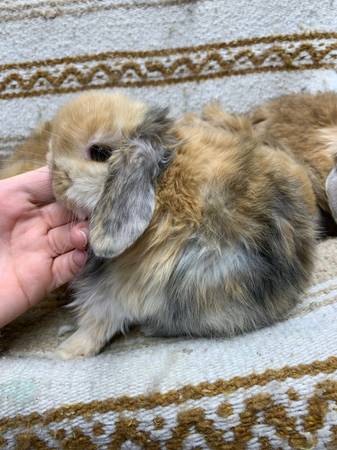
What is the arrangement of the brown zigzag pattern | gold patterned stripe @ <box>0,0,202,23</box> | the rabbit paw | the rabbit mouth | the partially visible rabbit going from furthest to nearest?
1. gold patterned stripe @ <box>0,0,202,23</box>
2. the partially visible rabbit
3. the rabbit paw
4. the rabbit mouth
5. the brown zigzag pattern

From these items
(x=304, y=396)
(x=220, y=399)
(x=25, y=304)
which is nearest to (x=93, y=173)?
(x=25, y=304)

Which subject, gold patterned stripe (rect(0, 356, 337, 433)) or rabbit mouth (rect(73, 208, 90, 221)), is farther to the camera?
rabbit mouth (rect(73, 208, 90, 221))

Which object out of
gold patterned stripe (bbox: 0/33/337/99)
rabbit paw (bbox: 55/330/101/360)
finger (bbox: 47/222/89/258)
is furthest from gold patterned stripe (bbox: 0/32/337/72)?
rabbit paw (bbox: 55/330/101/360)

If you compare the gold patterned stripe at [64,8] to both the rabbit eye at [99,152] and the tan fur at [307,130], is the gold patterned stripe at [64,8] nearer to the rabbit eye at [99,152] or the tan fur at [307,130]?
the tan fur at [307,130]

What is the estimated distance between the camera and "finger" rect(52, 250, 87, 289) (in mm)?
1423

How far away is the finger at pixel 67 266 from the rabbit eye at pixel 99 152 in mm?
290

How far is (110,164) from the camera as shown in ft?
4.15

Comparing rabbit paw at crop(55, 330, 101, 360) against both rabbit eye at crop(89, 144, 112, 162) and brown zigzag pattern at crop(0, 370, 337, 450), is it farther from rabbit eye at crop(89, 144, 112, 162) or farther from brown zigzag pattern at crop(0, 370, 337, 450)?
rabbit eye at crop(89, 144, 112, 162)

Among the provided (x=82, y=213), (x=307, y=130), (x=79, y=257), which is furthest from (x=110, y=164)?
(x=307, y=130)

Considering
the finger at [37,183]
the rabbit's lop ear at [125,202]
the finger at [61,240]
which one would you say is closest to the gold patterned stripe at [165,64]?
the finger at [37,183]

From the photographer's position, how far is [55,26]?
213cm

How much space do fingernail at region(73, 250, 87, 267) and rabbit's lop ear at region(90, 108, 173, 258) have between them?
17cm

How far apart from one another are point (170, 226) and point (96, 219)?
202 mm

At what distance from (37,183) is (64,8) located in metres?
1.03
